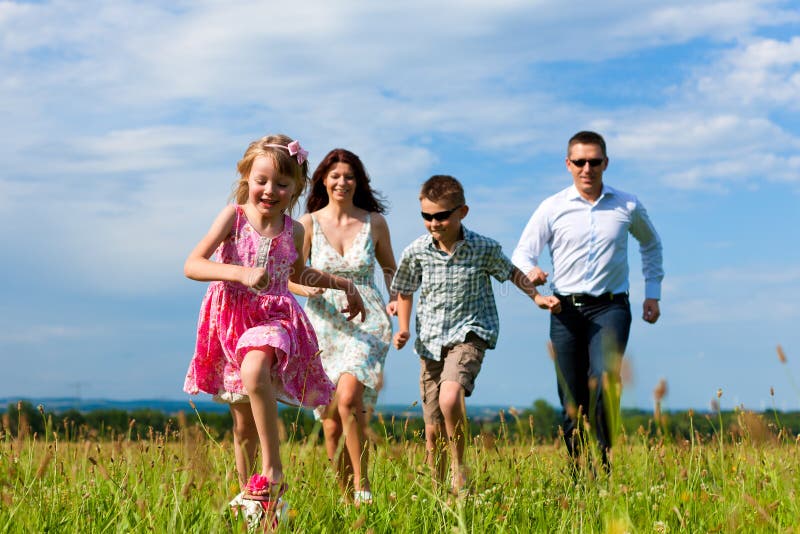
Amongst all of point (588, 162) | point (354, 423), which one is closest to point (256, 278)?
point (354, 423)

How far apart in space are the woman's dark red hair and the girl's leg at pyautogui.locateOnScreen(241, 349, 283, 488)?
2.60m

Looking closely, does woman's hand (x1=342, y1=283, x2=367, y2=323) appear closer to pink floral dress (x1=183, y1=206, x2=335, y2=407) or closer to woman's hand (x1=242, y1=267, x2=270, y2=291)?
pink floral dress (x1=183, y1=206, x2=335, y2=407)

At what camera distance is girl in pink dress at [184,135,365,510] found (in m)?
4.86

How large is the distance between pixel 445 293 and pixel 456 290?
9cm

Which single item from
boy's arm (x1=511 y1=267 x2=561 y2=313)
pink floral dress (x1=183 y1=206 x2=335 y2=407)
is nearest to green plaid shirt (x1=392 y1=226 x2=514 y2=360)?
boy's arm (x1=511 y1=267 x2=561 y2=313)

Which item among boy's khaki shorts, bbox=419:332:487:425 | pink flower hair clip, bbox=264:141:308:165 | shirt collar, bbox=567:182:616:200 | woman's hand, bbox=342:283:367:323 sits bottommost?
boy's khaki shorts, bbox=419:332:487:425

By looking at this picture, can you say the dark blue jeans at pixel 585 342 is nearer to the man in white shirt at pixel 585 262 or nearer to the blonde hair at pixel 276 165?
the man in white shirt at pixel 585 262

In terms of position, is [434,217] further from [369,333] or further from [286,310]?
[286,310]

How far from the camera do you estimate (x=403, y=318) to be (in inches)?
255

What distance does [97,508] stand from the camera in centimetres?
443

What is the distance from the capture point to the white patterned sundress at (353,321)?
620cm

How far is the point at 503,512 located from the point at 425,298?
213cm

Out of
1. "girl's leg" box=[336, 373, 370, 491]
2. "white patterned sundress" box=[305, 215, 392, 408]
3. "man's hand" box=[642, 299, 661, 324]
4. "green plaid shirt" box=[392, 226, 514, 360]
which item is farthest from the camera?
"man's hand" box=[642, 299, 661, 324]

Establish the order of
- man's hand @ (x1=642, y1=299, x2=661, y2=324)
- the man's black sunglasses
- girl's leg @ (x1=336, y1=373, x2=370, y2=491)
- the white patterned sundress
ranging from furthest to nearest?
1. man's hand @ (x1=642, y1=299, x2=661, y2=324)
2. the man's black sunglasses
3. the white patterned sundress
4. girl's leg @ (x1=336, y1=373, x2=370, y2=491)
